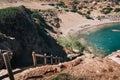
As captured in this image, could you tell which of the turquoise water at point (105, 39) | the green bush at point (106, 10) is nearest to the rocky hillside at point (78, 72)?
the turquoise water at point (105, 39)

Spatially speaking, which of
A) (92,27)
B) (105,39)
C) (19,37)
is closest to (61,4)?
(92,27)

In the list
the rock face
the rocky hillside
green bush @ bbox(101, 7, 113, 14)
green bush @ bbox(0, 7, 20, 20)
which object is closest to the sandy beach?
green bush @ bbox(101, 7, 113, 14)

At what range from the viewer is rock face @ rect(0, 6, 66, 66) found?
1939 inches

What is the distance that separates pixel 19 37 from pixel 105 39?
72859 millimetres

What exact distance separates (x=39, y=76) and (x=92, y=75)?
5545mm

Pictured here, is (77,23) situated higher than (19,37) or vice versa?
(19,37)

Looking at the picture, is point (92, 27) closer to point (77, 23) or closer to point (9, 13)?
point (77, 23)

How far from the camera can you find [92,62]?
27.2m

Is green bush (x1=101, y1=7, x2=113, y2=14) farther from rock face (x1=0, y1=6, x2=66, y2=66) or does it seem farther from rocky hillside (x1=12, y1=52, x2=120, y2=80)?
rocky hillside (x1=12, y1=52, x2=120, y2=80)

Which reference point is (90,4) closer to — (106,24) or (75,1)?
(75,1)

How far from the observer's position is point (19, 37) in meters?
58.3

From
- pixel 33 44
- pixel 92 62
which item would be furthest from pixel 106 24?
pixel 92 62

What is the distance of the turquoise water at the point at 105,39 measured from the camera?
106062mm

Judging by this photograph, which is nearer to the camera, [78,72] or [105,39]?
[78,72]
